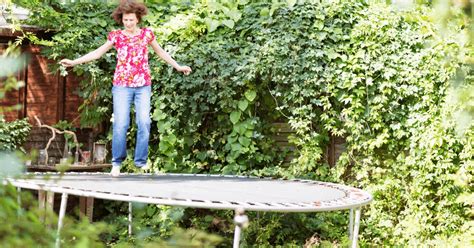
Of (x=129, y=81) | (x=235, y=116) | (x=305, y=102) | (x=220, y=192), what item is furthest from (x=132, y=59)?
(x=305, y=102)

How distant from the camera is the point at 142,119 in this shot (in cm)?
438

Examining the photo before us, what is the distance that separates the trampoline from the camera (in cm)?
295

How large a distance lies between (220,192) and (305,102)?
2.18 m

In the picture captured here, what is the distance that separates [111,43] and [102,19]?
1709mm

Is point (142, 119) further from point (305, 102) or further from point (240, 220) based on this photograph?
point (240, 220)

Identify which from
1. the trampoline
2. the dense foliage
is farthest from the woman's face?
A: the dense foliage

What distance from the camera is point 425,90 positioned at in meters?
5.13

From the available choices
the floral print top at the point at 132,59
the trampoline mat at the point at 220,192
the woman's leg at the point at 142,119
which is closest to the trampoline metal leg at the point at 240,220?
the trampoline mat at the point at 220,192

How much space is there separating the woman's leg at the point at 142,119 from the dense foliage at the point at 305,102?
1160mm

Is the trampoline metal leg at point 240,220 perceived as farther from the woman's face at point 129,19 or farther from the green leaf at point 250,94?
the green leaf at point 250,94

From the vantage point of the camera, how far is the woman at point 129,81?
4.38 m

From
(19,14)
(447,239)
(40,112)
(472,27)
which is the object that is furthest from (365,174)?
(472,27)

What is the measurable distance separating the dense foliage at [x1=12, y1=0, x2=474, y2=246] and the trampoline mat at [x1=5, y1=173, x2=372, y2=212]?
2.89ft

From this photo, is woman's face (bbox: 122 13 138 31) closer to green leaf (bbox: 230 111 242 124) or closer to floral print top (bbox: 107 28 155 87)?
floral print top (bbox: 107 28 155 87)
